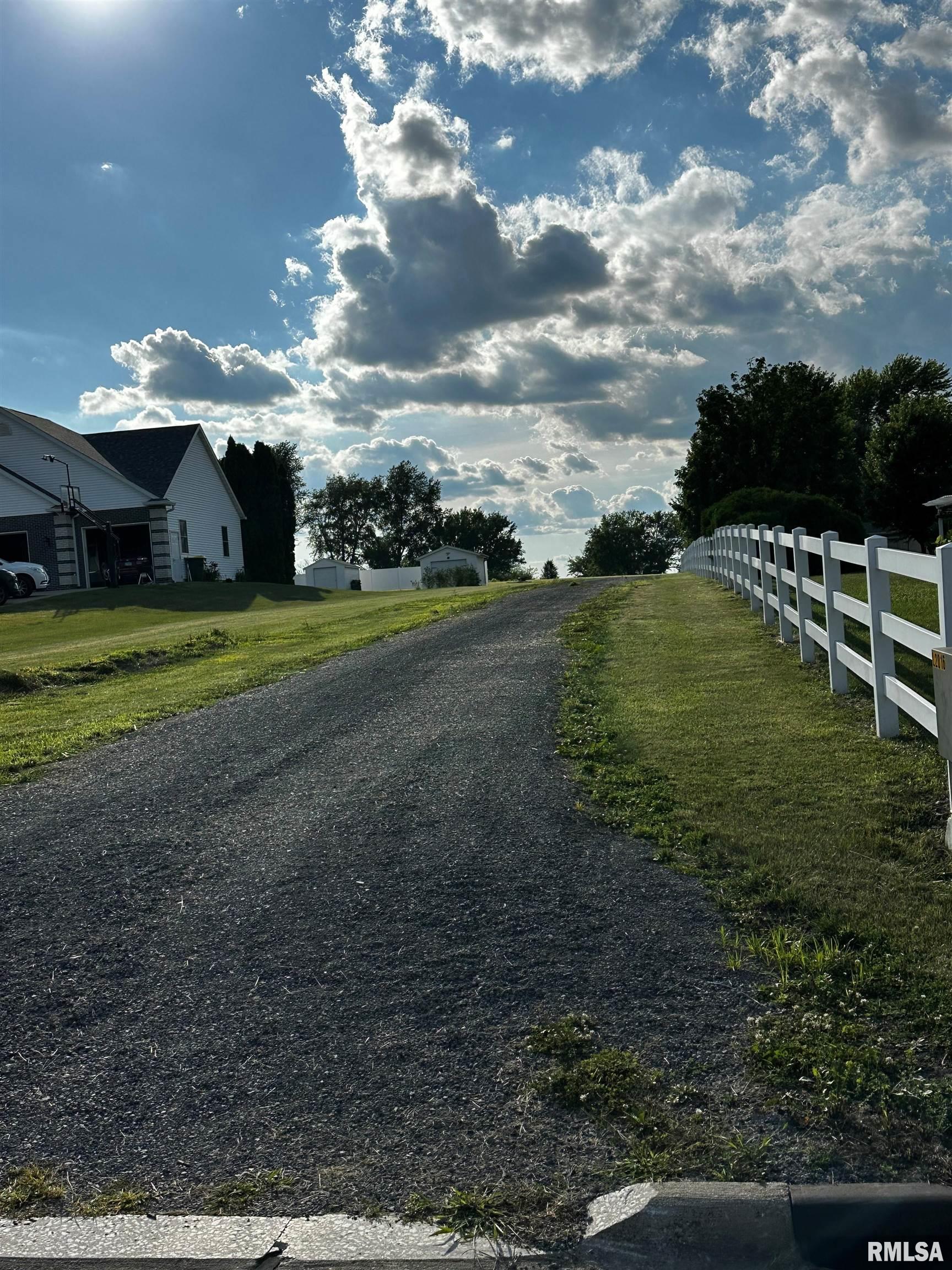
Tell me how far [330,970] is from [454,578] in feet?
134

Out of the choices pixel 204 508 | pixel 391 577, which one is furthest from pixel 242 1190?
pixel 391 577

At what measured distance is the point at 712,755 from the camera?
7258 mm

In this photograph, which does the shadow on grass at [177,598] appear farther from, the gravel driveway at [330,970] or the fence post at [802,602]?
the gravel driveway at [330,970]

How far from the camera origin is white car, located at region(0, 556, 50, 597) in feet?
114

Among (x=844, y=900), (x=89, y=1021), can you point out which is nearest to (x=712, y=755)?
(x=844, y=900)

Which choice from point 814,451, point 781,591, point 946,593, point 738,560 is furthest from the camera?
point 814,451

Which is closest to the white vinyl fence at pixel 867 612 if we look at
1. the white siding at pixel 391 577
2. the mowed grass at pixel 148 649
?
the mowed grass at pixel 148 649

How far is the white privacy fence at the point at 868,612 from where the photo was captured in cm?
638

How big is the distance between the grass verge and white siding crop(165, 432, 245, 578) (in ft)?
113

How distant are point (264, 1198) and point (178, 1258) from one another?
0.28m

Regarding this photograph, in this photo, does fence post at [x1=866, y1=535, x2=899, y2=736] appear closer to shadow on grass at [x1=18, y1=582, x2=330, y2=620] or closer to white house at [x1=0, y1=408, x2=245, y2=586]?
shadow on grass at [x1=18, y1=582, x2=330, y2=620]

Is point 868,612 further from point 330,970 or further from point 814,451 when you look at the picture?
point 814,451

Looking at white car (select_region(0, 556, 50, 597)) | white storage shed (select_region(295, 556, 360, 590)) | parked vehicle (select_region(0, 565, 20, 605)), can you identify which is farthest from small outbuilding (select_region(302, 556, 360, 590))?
parked vehicle (select_region(0, 565, 20, 605))

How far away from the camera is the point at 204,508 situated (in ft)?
147
